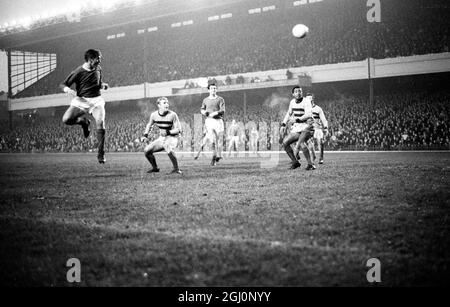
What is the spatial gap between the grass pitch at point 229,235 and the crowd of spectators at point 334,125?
16037mm

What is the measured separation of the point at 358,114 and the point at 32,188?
2058cm

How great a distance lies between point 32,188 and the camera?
755cm

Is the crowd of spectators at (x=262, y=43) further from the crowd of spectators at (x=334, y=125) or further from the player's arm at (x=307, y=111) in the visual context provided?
the player's arm at (x=307, y=111)

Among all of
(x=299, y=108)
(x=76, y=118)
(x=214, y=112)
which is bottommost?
(x=76, y=118)

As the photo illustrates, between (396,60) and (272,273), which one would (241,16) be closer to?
(396,60)

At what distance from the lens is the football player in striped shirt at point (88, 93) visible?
9.10 metres

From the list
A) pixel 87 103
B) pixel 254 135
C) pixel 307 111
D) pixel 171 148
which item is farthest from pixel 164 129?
pixel 254 135

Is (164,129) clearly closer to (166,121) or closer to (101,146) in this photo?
(166,121)

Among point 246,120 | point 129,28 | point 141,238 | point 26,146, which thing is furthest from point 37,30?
point 141,238

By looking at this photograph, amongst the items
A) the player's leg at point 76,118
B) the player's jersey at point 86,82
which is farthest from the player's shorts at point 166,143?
the player's jersey at point 86,82

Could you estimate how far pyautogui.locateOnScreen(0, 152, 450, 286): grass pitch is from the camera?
288cm

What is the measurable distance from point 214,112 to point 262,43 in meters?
25.8

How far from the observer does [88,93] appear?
30.7 feet
